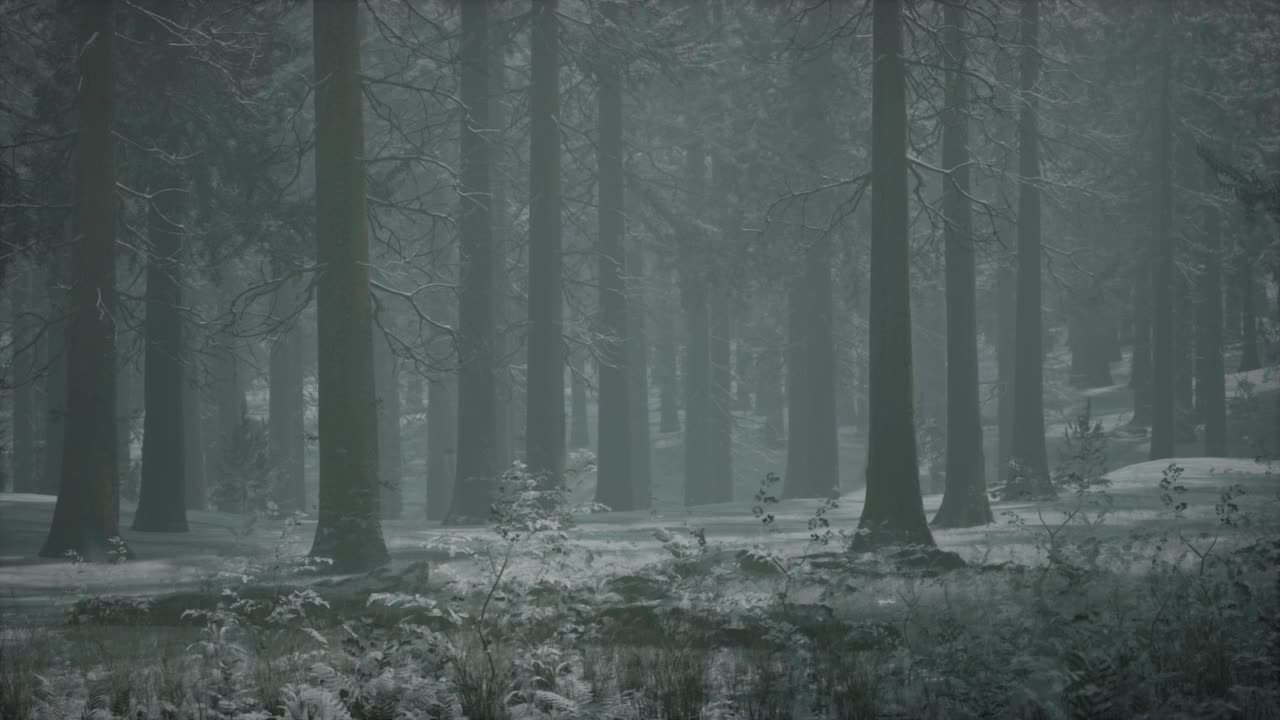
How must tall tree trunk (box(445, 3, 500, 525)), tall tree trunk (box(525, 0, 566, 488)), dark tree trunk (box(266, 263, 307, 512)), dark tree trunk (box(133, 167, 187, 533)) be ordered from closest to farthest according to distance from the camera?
dark tree trunk (box(133, 167, 187, 533))
tall tree trunk (box(525, 0, 566, 488))
tall tree trunk (box(445, 3, 500, 525))
dark tree trunk (box(266, 263, 307, 512))

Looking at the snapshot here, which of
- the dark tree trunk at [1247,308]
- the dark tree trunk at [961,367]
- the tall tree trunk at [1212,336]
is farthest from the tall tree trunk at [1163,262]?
the dark tree trunk at [961,367]

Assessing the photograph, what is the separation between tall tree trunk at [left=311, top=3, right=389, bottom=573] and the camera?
47.6ft

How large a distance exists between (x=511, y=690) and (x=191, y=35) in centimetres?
1533

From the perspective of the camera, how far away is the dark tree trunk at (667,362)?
43.6 metres

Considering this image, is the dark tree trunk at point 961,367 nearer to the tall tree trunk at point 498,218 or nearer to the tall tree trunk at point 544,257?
the tall tree trunk at point 544,257

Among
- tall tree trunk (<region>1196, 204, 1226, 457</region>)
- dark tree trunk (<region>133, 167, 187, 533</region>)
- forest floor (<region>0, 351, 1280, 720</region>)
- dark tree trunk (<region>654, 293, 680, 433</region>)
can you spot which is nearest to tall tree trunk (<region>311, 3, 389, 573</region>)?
forest floor (<region>0, 351, 1280, 720</region>)

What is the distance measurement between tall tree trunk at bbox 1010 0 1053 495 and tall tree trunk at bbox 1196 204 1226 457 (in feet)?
36.2

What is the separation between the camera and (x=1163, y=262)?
3206 centimetres

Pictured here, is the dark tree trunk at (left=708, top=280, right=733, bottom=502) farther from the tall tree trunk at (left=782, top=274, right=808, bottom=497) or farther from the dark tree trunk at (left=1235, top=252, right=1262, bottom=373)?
the dark tree trunk at (left=1235, top=252, right=1262, bottom=373)

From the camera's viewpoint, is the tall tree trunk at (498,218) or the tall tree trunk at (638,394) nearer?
the tall tree trunk at (498,218)

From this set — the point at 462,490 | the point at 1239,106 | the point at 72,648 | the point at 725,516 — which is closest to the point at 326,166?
the point at 72,648

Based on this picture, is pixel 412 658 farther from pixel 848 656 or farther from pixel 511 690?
pixel 848 656

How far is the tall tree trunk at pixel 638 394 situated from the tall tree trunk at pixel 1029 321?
9.88 metres

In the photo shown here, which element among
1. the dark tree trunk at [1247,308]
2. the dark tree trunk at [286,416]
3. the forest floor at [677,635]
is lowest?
the forest floor at [677,635]
